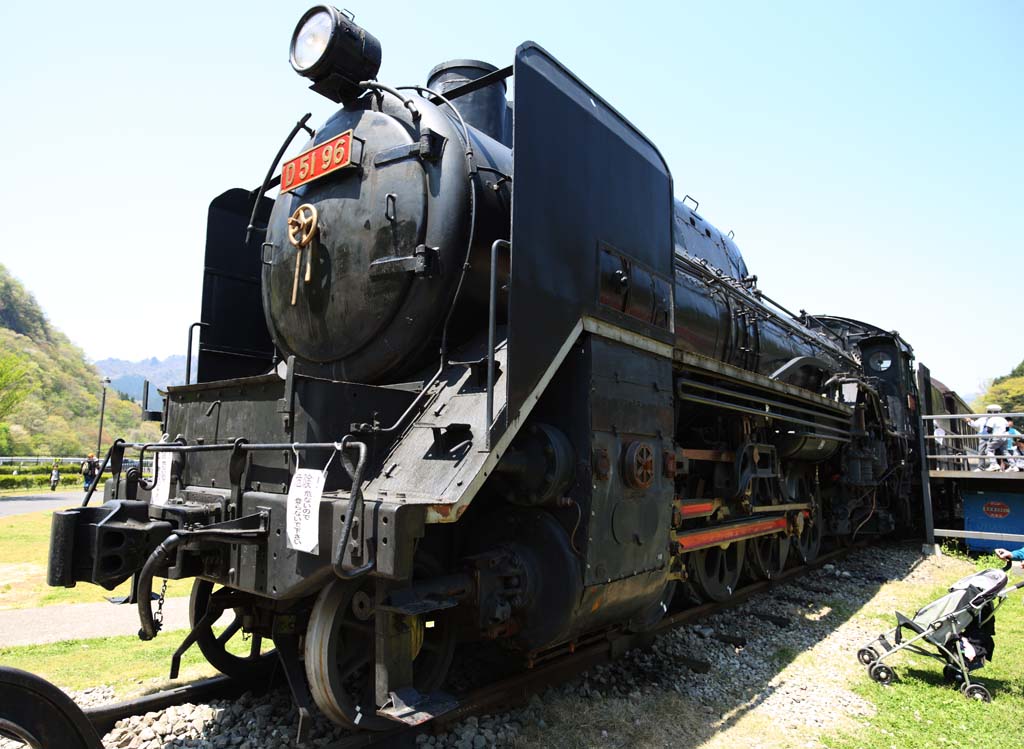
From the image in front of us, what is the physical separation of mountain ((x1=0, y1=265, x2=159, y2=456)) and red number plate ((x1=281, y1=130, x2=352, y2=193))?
54878 mm

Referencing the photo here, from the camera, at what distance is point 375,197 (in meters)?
3.75

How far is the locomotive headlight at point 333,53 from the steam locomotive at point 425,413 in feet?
0.05

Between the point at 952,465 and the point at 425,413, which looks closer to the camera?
the point at 425,413

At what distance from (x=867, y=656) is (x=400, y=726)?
371 centimetres

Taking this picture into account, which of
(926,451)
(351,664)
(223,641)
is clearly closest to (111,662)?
(223,641)

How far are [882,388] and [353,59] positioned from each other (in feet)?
35.4

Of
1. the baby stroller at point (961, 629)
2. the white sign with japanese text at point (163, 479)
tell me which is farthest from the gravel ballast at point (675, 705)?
the white sign with japanese text at point (163, 479)

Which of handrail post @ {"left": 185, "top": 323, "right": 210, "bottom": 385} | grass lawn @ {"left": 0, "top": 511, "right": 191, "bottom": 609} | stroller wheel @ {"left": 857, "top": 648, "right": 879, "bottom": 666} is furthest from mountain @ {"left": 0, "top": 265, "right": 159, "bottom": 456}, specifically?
stroller wheel @ {"left": 857, "top": 648, "right": 879, "bottom": 666}

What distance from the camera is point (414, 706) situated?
2785mm

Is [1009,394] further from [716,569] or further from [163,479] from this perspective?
[163,479]

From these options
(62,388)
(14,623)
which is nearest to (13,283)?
(62,388)

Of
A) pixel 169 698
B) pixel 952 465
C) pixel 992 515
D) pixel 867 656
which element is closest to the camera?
pixel 169 698

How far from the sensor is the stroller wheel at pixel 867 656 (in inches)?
200

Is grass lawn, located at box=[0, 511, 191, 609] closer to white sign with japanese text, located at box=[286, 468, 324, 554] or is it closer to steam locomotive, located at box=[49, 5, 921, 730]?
steam locomotive, located at box=[49, 5, 921, 730]
